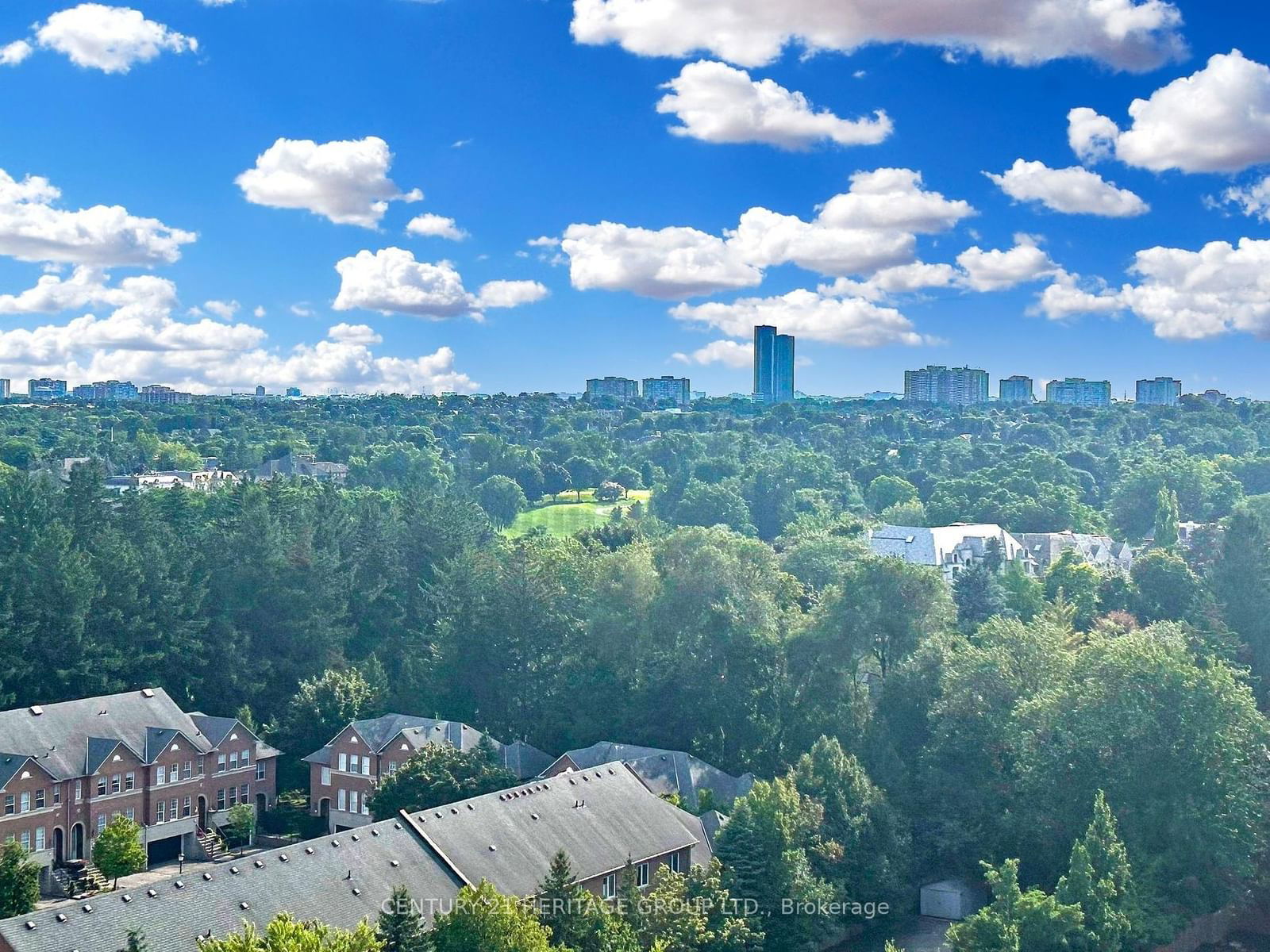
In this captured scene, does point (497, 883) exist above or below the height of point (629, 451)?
below

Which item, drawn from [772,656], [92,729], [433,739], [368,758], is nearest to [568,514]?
[772,656]

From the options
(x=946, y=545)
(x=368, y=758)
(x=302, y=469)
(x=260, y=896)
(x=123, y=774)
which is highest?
(x=302, y=469)

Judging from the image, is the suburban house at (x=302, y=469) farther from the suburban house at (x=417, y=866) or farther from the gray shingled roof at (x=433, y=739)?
the suburban house at (x=417, y=866)

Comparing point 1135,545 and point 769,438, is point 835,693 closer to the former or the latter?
point 1135,545

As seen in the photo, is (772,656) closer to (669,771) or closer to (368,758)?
(669,771)

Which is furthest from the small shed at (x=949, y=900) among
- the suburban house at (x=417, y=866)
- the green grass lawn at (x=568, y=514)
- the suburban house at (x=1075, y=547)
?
the green grass lawn at (x=568, y=514)

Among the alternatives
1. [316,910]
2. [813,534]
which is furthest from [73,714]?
[813,534]
